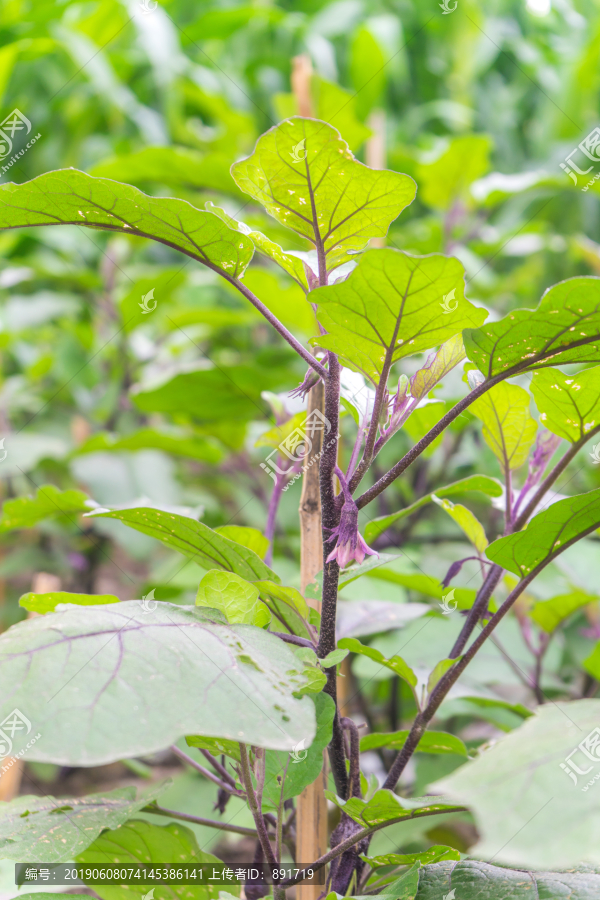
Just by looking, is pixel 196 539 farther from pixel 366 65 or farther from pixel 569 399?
pixel 366 65

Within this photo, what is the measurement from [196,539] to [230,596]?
0.15 ft

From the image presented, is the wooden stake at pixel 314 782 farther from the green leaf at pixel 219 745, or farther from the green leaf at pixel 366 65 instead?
the green leaf at pixel 366 65

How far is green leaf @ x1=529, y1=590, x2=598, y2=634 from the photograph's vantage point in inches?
21.5

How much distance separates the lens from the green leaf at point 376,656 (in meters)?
0.34

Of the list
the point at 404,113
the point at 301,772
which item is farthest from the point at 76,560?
the point at 404,113

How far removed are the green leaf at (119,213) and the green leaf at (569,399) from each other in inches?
6.5

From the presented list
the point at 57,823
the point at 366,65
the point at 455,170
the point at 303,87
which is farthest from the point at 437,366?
the point at 366,65

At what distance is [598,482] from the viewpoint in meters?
1.04

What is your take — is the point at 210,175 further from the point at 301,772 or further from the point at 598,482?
the point at 301,772

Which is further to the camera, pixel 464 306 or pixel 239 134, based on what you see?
pixel 239 134

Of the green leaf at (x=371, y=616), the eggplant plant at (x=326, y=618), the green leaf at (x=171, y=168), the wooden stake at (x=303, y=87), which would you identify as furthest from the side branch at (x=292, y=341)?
the green leaf at (x=171, y=168)

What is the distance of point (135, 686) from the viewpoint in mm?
231

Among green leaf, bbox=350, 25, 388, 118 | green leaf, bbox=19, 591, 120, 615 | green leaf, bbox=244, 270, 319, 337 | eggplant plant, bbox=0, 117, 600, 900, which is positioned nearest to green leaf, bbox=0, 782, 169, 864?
eggplant plant, bbox=0, 117, 600, 900

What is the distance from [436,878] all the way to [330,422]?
241 mm
